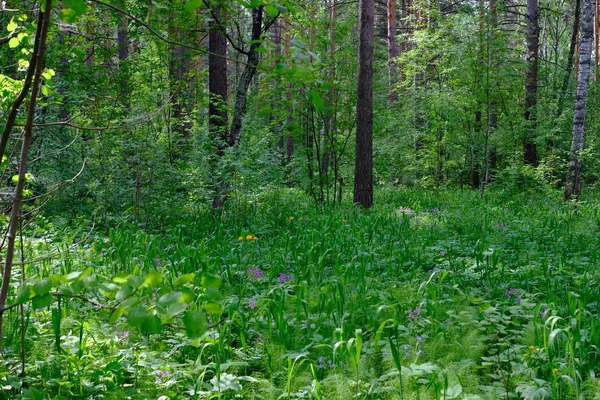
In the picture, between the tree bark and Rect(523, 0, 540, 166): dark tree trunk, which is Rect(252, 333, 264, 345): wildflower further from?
Rect(523, 0, 540, 166): dark tree trunk

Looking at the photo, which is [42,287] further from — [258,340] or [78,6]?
[258,340]

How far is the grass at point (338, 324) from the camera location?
2.57 meters

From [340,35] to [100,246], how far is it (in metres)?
7.58

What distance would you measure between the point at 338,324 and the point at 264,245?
2.68m

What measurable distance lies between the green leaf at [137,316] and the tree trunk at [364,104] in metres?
9.06

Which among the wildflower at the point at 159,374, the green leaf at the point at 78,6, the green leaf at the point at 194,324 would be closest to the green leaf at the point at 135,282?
the green leaf at the point at 194,324

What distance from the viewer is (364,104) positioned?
392 inches

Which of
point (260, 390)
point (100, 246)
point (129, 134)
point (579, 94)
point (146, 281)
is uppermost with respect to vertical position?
point (579, 94)

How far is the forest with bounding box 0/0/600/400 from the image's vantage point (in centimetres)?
233

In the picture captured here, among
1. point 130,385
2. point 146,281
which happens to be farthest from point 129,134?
point 146,281

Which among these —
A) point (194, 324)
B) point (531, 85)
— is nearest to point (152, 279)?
point (194, 324)

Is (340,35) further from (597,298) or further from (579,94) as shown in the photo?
(597,298)

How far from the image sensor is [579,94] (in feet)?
30.8

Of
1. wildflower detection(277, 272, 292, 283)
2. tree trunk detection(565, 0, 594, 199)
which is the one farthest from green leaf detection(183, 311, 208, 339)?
tree trunk detection(565, 0, 594, 199)
